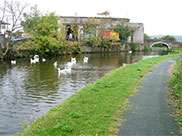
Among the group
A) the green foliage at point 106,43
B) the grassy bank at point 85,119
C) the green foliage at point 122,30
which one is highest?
the green foliage at point 122,30

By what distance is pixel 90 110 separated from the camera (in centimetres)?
677

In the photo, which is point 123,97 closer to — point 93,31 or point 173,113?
point 173,113

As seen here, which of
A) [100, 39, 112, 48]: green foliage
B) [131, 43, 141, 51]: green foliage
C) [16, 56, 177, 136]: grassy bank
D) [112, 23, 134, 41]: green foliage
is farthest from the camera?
[131, 43, 141, 51]: green foliage

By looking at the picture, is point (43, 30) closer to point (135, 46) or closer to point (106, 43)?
point (106, 43)

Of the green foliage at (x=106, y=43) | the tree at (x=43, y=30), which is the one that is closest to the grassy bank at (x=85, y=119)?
the tree at (x=43, y=30)

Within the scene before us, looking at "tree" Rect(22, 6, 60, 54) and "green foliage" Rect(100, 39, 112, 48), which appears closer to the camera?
"tree" Rect(22, 6, 60, 54)

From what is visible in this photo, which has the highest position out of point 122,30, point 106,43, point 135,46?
point 122,30

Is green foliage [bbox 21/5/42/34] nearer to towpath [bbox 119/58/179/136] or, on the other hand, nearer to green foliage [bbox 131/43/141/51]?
towpath [bbox 119/58/179/136]

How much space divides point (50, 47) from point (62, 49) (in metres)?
4.64

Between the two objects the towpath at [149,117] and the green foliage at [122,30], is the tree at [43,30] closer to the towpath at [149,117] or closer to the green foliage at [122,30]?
the towpath at [149,117]

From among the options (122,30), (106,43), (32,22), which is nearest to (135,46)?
(122,30)

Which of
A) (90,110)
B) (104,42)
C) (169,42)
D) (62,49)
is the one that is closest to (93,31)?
(104,42)

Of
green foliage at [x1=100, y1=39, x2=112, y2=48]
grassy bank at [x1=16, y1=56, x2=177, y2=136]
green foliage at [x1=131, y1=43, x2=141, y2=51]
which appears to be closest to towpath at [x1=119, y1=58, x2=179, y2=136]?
grassy bank at [x1=16, y1=56, x2=177, y2=136]

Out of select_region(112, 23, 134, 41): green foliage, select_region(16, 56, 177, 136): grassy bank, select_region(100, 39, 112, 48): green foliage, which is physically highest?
select_region(112, 23, 134, 41): green foliage
